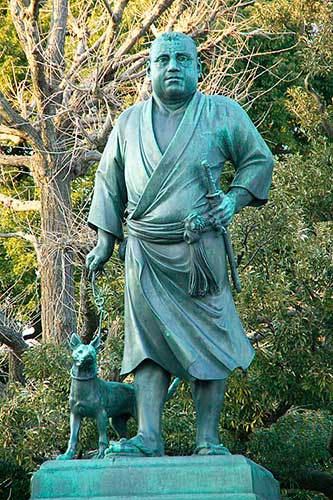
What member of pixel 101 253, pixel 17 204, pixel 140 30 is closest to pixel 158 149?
pixel 101 253

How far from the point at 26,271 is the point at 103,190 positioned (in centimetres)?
1416

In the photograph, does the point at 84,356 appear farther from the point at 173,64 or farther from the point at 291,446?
the point at 291,446

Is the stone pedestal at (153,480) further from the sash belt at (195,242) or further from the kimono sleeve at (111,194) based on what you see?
the kimono sleeve at (111,194)

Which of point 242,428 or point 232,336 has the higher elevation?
point 232,336

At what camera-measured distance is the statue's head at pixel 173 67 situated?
7.49 meters

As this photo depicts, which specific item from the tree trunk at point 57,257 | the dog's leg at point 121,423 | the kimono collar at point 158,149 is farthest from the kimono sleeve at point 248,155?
the tree trunk at point 57,257

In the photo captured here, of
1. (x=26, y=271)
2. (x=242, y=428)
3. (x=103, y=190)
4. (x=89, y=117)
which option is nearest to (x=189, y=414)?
(x=242, y=428)

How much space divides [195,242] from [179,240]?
0.11 m

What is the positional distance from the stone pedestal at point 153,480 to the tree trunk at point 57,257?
9.96 m

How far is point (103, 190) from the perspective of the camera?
7734 mm

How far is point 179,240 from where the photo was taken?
7336 millimetres

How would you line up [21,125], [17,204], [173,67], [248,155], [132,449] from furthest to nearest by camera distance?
[17,204] → [21,125] → [248,155] → [173,67] → [132,449]

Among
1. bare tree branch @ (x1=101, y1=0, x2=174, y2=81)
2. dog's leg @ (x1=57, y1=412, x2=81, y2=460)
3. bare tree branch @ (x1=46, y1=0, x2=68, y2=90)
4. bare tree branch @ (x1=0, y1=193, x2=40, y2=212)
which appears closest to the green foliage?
bare tree branch @ (x1=101, y1=0, x2=174, y2=81)

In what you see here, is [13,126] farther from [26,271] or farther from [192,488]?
[192,488]
